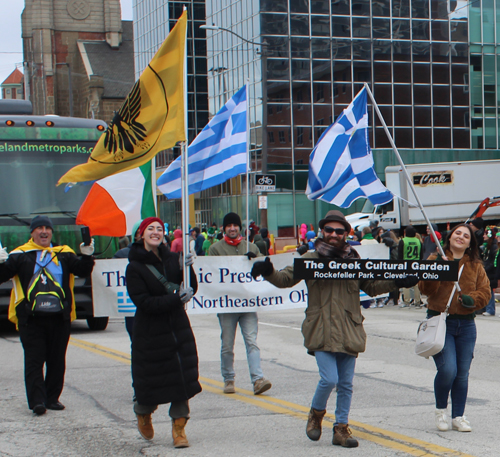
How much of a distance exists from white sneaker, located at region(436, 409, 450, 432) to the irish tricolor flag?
3461 mm

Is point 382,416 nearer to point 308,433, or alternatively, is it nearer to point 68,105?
point 308,433

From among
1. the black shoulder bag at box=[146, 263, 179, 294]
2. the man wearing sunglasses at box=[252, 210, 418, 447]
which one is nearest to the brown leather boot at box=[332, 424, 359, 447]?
the man wearing sunglasses at box=[252, 210, 418, 447]

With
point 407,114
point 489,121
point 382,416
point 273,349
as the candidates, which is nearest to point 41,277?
point 382,416

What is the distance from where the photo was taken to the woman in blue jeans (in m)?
6.05

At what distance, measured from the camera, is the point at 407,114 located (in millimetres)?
43719

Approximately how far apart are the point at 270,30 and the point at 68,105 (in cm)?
3829

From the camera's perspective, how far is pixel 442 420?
6168mm

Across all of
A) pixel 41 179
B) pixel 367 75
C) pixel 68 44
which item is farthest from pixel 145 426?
pixel 68 44

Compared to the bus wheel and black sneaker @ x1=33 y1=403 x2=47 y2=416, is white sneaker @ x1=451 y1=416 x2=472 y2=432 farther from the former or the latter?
the bus wheel

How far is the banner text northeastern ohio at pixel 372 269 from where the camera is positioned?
226 inches

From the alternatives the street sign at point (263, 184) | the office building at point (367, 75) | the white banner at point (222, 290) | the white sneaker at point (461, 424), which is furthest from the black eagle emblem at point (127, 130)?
the office building at point (367, 75)

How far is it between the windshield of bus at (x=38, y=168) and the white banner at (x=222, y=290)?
387 cm

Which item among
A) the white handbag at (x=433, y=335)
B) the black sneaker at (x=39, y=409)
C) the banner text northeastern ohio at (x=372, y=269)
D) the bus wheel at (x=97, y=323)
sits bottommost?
the bus wheel at (x=97, y=323)

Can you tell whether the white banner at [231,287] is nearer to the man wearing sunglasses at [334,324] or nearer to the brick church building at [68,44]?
the man wearing sunglasses at [334,324]
